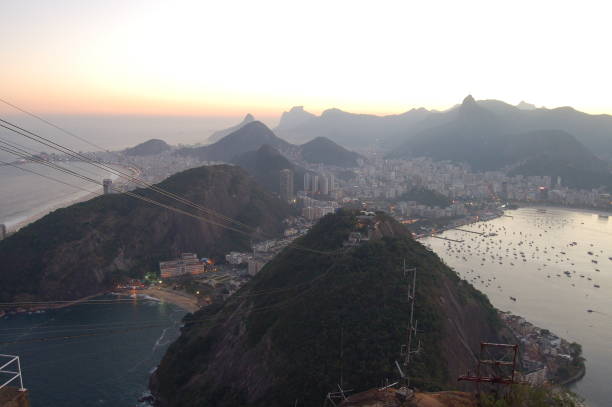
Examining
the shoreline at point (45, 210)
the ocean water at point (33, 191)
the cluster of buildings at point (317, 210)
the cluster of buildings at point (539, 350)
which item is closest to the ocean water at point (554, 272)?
the cluster of buildings at point (539, 350)

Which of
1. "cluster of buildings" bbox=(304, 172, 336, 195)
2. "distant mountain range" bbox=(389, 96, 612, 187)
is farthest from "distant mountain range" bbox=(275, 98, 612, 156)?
"cluster of buildings" bbox=(304, 172, 336, 195)

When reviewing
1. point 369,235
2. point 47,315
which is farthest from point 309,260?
point 47,315

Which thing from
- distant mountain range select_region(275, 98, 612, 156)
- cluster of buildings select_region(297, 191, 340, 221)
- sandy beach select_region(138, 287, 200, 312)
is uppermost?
distant mountain range select_region(275, 98, 612, 156)

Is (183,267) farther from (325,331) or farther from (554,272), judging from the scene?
(554,272)

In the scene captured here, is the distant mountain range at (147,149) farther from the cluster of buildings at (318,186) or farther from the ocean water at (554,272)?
the ocean water at (554,272)

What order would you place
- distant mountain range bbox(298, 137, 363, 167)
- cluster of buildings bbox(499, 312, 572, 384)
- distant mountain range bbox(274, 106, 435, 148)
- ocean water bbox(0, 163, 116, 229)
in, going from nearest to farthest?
cluster of buildings bbox(499, 312, 572, 384) → ocean water bbox(0, 163, 116, 229) → distant mountain range bbox(298, 137, 363, 167) → distant mountain range bbox(274, 106, 435, 148)

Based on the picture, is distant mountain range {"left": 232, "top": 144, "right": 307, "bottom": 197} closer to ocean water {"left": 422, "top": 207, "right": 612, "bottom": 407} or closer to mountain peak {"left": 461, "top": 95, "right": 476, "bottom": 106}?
ocean water {"left": 422, "top": 207, "right": 612, "bottom": 407}

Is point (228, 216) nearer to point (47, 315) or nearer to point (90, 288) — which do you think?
point (90, 288)

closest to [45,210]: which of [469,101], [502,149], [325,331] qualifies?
[325,331]
